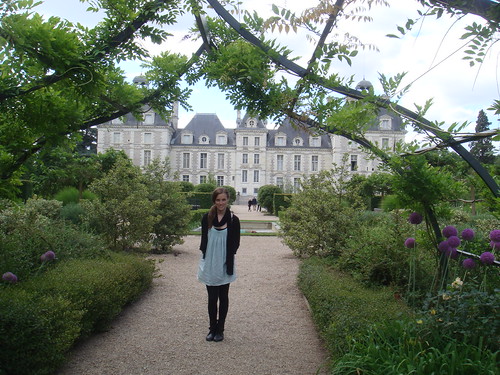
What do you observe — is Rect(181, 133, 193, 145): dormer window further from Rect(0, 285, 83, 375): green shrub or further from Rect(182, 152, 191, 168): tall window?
Rect(0, 285, 83, 375): green shrub

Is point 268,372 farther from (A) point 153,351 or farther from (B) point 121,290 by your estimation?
(B) point 121,290

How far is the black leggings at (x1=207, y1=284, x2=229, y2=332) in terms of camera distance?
3572mm

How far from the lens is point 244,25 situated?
8.35ft

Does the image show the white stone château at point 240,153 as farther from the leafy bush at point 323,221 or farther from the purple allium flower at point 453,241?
the purple allium flower at point 453,241

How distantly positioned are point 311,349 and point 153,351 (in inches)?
50.5

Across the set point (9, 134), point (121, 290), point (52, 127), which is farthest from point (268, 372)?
point (9, 134)

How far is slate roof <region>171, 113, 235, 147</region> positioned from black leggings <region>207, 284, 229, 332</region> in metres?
42.5

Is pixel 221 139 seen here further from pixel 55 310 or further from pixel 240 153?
pixel 55 310

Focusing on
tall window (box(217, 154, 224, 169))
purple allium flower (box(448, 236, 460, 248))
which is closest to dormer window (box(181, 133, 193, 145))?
tall window (box(217, 154, 224, 169))

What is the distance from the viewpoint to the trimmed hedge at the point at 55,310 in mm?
2453

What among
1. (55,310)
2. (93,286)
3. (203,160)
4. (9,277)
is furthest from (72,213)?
(203,160)

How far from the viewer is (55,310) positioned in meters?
2.71

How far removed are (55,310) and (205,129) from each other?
44202 millimetres

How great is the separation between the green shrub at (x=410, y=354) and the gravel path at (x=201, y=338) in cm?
28
